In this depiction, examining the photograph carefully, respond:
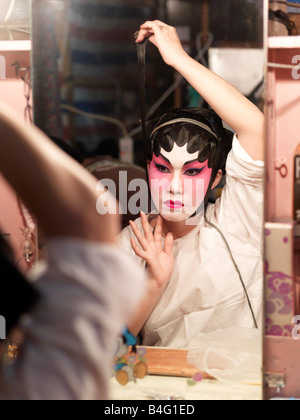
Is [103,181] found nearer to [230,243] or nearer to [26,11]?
[230,243]

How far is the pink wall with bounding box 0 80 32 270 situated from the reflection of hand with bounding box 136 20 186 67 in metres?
0.46

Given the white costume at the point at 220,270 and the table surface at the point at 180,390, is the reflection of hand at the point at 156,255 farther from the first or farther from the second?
the table surface at the point at 180,390

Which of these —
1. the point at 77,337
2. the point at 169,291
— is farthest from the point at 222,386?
the point at 77,337

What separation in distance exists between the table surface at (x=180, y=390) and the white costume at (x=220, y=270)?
4.7 inches

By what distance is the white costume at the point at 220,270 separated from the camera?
5.67 ft

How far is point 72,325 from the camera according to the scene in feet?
2.06

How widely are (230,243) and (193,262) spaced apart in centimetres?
13

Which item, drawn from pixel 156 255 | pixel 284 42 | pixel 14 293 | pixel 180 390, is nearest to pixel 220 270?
pixel 156 255

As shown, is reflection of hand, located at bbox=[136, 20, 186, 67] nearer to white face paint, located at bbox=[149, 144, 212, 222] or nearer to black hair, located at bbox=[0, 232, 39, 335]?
white face paint, located at bbox=[149, 144, 212, 222]

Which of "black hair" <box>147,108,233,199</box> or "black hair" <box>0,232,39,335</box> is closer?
"black hair" <box>0,232,39,335</box>

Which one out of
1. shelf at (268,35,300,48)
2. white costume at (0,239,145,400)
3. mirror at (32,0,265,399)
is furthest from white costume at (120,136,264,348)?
white costume at (0,239,145,400)

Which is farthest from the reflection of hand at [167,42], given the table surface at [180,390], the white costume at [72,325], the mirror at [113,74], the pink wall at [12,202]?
the white costume at [72,325]

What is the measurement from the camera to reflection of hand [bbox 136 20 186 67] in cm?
173

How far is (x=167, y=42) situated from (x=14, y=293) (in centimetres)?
124
